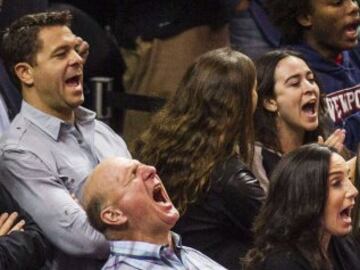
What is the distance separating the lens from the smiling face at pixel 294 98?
556 centimetres

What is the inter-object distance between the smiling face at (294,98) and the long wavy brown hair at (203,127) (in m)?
0.41

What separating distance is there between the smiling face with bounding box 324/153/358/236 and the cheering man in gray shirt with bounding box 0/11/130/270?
78 cm

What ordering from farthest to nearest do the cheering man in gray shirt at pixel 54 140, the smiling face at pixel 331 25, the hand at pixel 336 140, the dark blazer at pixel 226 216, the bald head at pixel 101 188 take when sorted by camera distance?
the smiling face at pixel 331 25 < the hand at pixel 336 140 < the dark blazer at pixel 226 216 < the cheering man in gray shirt at pixel 54 140 < the bald head at pixel 101 188

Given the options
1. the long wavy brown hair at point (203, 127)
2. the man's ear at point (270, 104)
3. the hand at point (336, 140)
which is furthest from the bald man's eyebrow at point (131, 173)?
the man's ear at point (270, 104)

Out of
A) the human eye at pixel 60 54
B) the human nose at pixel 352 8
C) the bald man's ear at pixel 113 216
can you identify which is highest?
the human eye at pixel 60 54

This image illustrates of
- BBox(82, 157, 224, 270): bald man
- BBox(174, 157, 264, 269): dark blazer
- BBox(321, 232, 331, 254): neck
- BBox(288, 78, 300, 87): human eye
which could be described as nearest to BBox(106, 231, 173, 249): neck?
BBox(82, 157, 224, 270): bald man

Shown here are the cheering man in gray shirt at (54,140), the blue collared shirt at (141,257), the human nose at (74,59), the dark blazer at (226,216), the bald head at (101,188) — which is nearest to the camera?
the blue collared shirt at (141,257)

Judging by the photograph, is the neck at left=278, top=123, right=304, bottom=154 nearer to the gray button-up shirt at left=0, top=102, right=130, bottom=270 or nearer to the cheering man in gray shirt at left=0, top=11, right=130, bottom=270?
the cheering man in gray shirt at left=0, top=11, right=130, bottom=270

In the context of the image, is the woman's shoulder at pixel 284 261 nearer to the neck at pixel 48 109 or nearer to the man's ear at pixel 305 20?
the neck at pixel 48 109

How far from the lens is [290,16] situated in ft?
21.0

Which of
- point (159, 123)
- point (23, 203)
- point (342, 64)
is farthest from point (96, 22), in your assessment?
point (23, 203)

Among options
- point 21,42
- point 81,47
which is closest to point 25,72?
point 21,42

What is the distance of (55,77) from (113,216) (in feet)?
2.61

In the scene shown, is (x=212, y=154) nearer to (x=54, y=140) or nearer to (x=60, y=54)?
(x=54, y=140)
